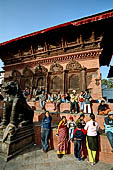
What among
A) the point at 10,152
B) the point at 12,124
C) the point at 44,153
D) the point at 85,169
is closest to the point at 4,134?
the point at 12,124

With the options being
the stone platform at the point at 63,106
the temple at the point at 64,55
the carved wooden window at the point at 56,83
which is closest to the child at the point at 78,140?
the stone platform at the point at 63,106

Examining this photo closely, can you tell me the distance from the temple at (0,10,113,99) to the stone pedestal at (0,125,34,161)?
21.5 feet

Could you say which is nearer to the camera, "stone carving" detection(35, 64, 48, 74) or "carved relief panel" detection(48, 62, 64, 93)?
"carved relief panel" detection(48, 62, 64, 93)

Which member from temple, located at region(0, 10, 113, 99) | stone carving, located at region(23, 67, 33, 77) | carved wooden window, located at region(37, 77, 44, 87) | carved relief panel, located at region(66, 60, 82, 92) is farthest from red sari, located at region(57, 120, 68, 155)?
stone carving, located at region(23, 67, 33, 77)

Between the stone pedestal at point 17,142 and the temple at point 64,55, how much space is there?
258 inches

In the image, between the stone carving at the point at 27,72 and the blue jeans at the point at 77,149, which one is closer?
the blue jeans at the point at 77,149

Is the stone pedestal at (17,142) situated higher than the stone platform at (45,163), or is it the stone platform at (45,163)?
the stone pedestal at (17,142)

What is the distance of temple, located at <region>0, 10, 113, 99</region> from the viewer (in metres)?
8.94

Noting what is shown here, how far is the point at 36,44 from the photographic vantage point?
1160 cm

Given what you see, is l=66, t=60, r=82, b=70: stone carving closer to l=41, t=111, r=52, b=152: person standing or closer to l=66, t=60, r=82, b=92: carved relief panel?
l=66, t=60, r=82, b=92: carved relief panel

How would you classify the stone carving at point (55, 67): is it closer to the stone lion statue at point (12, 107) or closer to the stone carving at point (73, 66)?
the stone carving at point (73, 66)

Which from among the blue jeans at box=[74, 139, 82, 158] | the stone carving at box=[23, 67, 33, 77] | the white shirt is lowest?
the blue jeans at box=[74, 139, 82, 158]

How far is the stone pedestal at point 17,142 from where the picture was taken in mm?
2859

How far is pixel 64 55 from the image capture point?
33.4 ft
